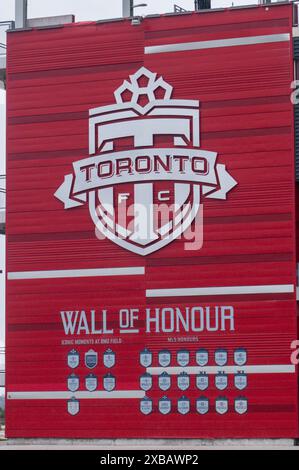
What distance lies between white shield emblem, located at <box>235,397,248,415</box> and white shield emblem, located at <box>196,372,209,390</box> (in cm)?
105

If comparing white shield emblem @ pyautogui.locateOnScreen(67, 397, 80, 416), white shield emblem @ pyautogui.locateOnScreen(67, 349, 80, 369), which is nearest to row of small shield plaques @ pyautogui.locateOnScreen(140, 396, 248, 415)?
white shield emblem @ pyautogui.locateOnScreen(67, 397, 80, 416)

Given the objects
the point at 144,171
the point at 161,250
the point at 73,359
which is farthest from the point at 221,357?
the point at 144,171

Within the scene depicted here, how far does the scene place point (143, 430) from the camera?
43.3 m

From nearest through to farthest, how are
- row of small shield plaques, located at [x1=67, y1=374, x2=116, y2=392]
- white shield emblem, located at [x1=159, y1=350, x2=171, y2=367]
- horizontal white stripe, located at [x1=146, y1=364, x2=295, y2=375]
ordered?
horizontal white stripe, located at [x1=146, y1=364, x2=295, y2=375], white shield emblem, located at [x1=159, y1=350, x2=171, y2=367], row of small shield plaques, located at [x1=67, y1=374, x2=116, y2=392]

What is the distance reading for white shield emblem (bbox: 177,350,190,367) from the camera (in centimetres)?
4306

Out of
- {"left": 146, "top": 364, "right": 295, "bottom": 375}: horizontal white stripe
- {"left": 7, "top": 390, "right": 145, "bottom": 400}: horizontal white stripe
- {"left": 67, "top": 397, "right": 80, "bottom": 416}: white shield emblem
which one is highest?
{"left": 146, "top": 364, "right": 295, "bottom": 375}: horizontal white stripe

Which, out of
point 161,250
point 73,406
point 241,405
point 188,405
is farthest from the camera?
point 73,406

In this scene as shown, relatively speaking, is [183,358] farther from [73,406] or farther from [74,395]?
[73,406]

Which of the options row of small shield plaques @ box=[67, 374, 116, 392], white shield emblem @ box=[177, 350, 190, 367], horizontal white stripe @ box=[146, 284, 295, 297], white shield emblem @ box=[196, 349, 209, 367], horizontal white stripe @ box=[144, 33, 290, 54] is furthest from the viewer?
row of small shield plaques @ box=[67, 374, 116, 392]

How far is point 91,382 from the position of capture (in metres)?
43.9

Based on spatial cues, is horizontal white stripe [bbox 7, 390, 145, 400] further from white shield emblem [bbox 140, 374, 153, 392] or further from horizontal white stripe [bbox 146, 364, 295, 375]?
horizontal white stripe [bbox 146, 364, 295, 375]

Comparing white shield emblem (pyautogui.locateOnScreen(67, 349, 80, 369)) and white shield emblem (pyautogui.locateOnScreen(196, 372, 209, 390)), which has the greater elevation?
white shield emblem (pyautogui.locateOnScreen(67, 349, 80, 369))

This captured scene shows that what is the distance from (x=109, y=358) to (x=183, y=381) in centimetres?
252

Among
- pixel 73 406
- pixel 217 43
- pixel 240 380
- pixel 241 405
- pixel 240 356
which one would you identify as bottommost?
pixel 73 406
